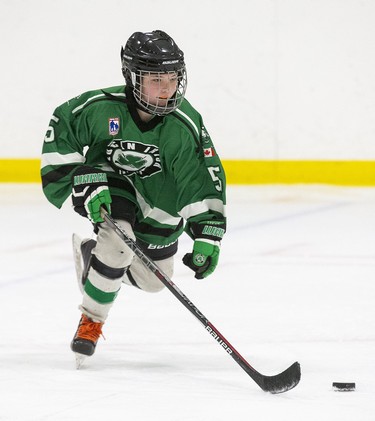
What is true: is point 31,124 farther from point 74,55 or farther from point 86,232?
point 86,232

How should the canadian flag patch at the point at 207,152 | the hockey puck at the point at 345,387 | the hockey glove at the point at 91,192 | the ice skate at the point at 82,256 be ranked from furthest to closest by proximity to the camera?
1. the ice skate at the point at 82,256
2. the canadian flag patch at the point at 207,152
3. the hockey glove at the point at 91,192
4. the hockey puck at the point at 345,387

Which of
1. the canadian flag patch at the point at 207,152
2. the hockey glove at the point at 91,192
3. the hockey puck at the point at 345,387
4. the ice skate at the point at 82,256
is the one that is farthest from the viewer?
the ice skate at the point at 82,256

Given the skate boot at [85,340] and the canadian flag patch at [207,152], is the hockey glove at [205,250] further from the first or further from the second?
the skate boot at [85,340]

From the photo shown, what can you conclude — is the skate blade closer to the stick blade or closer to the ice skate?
the ice skate

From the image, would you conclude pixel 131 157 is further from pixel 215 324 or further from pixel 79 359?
pixel 215 324

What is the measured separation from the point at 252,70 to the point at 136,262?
3.16 metres

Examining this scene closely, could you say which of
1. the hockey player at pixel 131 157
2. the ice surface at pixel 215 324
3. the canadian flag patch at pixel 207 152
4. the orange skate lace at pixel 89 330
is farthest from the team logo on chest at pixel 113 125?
the ice surface at pixel 215 324

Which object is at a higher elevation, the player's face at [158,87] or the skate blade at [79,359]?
the player's face at [158,87]

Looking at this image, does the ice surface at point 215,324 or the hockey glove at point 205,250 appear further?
the hockey glove at point 205,250

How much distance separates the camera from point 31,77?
6023mm

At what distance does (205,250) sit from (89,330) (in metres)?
0.36

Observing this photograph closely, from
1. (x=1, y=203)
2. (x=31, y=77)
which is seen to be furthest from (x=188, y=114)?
(x=31, y=77)

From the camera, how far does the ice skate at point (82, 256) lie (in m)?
2.98

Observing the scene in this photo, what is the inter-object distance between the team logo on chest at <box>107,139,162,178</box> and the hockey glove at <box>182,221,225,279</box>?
216mm
